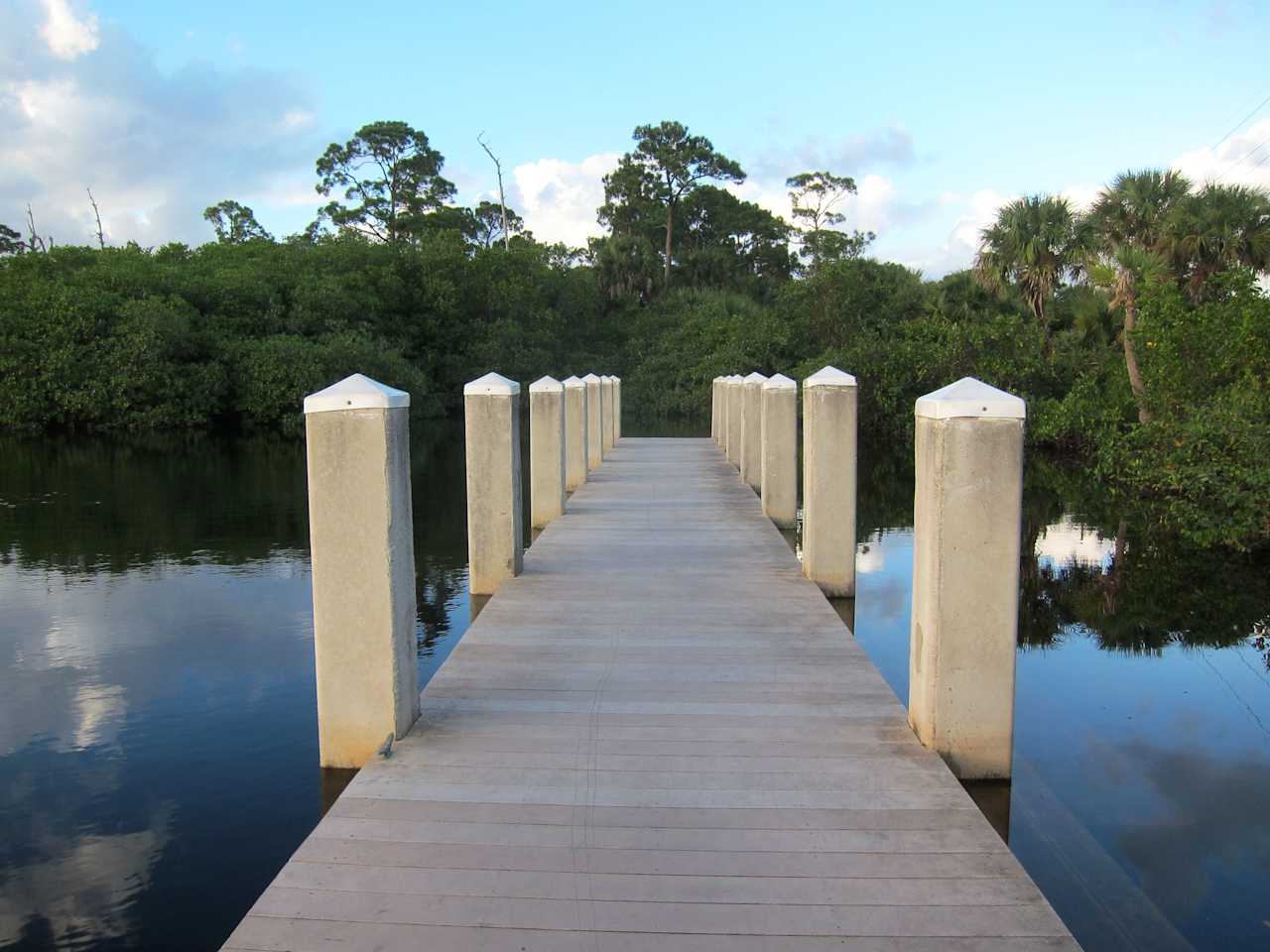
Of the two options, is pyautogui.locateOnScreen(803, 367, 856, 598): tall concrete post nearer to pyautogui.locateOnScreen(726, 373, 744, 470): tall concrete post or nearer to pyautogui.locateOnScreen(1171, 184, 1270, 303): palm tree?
pyautogui.locateOnScreen(726, 373, 744, 470): tall concrete post

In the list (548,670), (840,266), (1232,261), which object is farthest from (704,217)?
(548,670)

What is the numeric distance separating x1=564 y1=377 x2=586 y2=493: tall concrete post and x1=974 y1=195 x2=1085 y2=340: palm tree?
15.2m

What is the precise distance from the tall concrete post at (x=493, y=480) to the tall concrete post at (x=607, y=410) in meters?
10.4

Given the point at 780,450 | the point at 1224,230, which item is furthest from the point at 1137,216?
the point at 780,450

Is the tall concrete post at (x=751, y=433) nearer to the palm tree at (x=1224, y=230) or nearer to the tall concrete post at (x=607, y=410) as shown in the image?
the tall concrete post at (x=607, y=410)

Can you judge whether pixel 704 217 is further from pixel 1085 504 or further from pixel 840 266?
pixel 1085 504

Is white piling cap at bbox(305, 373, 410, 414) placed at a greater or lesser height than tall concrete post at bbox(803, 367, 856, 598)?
greater

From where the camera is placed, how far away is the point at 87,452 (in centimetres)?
2323

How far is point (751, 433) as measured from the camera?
45.8 feet

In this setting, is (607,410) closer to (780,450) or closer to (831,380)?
(780,450)

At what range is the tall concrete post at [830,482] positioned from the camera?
7.39 meters

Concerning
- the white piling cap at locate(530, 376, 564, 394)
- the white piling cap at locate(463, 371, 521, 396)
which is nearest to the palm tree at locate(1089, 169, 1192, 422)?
the white piling cap at locate(530, 376, 564, 394)

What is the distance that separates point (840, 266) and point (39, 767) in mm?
33660

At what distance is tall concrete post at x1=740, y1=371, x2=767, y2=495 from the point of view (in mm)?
13299
